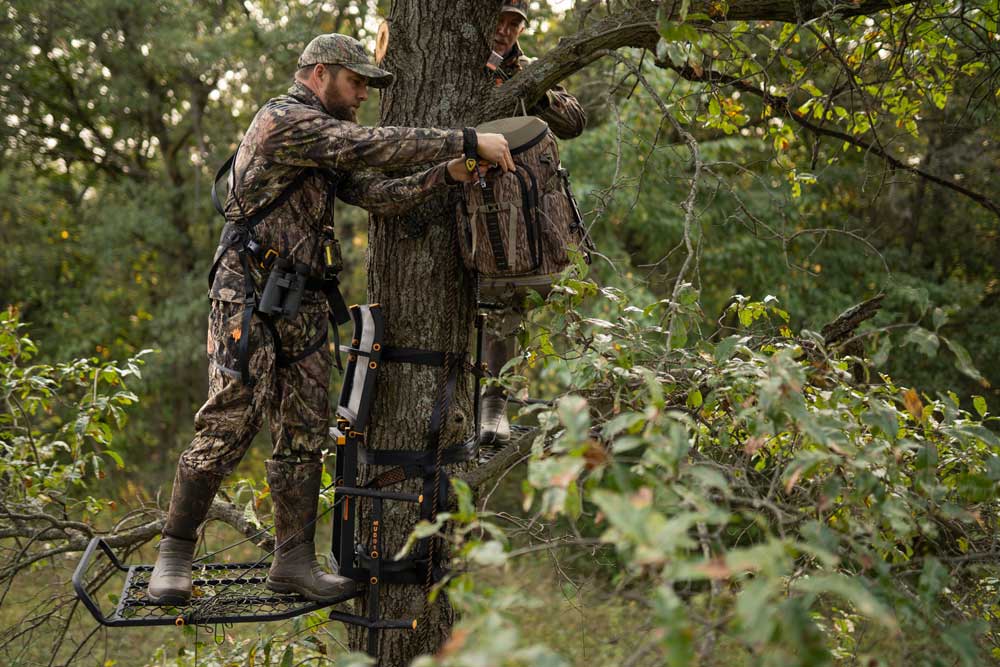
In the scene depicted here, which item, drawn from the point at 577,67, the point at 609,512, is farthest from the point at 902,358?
the point at 609,512

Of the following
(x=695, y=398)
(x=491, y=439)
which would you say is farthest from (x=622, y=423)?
(x=491, y=439)

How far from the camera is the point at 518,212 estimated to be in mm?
3037

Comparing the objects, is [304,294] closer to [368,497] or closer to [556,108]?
[368,497]

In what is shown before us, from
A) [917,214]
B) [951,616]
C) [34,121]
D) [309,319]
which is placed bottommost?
[951,616]

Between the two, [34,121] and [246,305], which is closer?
[246,305]

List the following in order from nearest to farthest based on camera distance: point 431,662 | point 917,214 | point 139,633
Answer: point 431,662 → point 139,633 → point 917,214

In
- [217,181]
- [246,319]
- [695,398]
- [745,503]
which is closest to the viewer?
[745,503]

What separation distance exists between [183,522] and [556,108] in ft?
6.78

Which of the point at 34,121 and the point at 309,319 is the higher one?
the point at 34,121

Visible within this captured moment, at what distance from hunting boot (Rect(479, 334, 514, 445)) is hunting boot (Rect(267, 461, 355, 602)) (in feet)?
2.90

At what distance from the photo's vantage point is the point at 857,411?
7.61 feet

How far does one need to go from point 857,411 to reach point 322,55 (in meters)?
2.12

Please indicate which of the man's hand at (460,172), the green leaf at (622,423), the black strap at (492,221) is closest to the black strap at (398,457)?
the black strap at (492,221)

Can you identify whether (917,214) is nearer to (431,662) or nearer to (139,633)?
(139,633)
